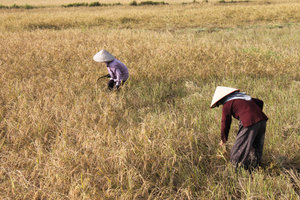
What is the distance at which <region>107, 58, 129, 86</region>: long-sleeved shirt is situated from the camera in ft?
13.2

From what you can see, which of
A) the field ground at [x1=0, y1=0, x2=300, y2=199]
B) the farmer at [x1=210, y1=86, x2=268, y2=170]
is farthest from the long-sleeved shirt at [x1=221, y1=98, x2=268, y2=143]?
the field ground at [x1=0, y1=0, x2=300, y2=199]

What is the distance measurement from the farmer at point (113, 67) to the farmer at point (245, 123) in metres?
2.26

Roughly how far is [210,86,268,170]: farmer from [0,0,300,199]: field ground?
136mm

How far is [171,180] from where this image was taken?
Answer: 2.04 m

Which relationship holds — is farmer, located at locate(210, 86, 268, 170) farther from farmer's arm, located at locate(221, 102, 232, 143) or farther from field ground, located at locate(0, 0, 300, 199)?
field ground, located at locate(0, 0, 300, 199)

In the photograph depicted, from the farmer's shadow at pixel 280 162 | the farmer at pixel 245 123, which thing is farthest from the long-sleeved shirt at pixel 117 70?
the farmer's shadow at pixel 280 162

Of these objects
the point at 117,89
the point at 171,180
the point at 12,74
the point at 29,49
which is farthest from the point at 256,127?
the point at 29,49

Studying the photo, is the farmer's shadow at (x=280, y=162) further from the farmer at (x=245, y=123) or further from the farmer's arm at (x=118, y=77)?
the farmer's arm at (x=118, y=77)

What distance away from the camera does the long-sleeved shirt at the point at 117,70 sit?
13.2 ft

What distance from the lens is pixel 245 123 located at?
77.2 inches

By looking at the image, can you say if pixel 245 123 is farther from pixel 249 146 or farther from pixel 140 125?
pixel 140 125

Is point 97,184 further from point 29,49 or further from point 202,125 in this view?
point 29,49

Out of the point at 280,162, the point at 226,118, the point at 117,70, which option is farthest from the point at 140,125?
the point at 280,162

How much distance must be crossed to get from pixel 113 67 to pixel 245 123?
2.56m
